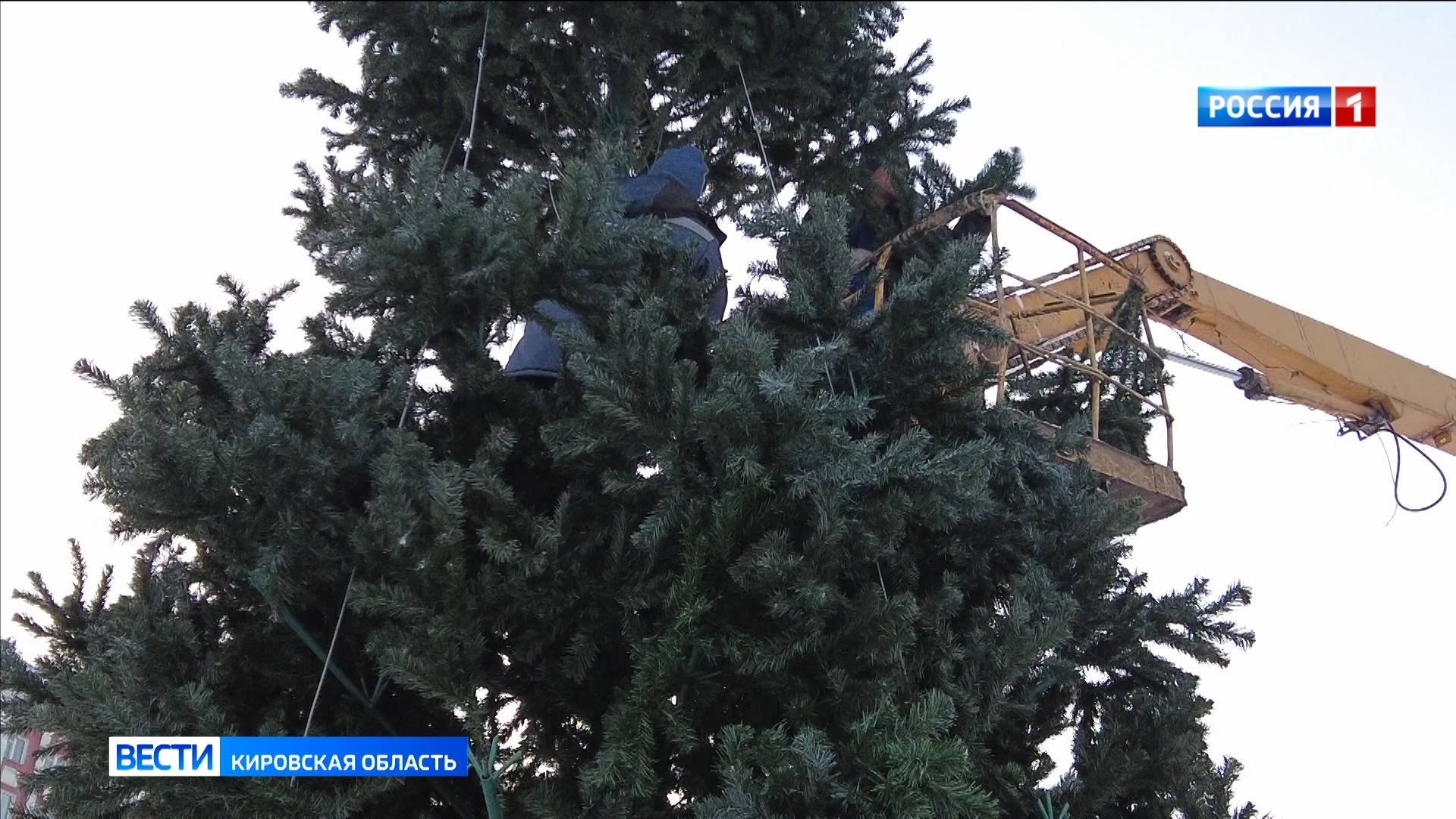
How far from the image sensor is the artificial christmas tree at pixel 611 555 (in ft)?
10.5

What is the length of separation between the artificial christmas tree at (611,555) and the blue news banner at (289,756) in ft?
0.17

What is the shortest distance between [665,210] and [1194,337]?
16.7 ft

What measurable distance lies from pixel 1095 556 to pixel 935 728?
4.13 feet

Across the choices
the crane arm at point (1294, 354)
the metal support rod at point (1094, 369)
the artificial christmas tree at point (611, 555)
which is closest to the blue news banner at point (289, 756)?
the artificial christmas tree at point (611, 555)

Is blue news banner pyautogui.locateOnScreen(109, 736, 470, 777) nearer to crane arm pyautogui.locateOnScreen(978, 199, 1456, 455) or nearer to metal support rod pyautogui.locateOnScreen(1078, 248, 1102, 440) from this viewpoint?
metal support rod pyautogui.locateOnScreen(1078, 248, 1102, 440)

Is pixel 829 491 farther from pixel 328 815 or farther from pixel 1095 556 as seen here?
pixel 328 815

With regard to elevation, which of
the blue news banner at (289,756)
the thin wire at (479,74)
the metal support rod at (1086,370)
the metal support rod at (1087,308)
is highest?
the thin wire at (479,74)

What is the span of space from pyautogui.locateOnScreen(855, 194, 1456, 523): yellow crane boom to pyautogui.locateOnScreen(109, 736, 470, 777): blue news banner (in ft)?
9.40

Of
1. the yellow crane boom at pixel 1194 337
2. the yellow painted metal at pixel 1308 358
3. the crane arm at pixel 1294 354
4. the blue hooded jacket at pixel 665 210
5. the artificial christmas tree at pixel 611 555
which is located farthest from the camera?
the yellow painted metal at pixel 1308 358

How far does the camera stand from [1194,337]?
29.2 feet

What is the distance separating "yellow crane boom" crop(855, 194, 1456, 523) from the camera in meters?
5.71

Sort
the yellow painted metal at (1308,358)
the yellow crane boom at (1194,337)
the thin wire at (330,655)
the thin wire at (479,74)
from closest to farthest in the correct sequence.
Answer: the thin wire at (330,655)
the thin wire at (479,74)
the yellow crane boom at (1194,337)
the yellow painted metal at (1308,358)

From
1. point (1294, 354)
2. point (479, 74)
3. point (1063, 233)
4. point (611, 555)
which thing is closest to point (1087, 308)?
point (1063, 233)

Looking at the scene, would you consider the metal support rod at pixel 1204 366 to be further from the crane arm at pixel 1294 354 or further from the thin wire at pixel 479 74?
the thin wire at pixel 479 74
